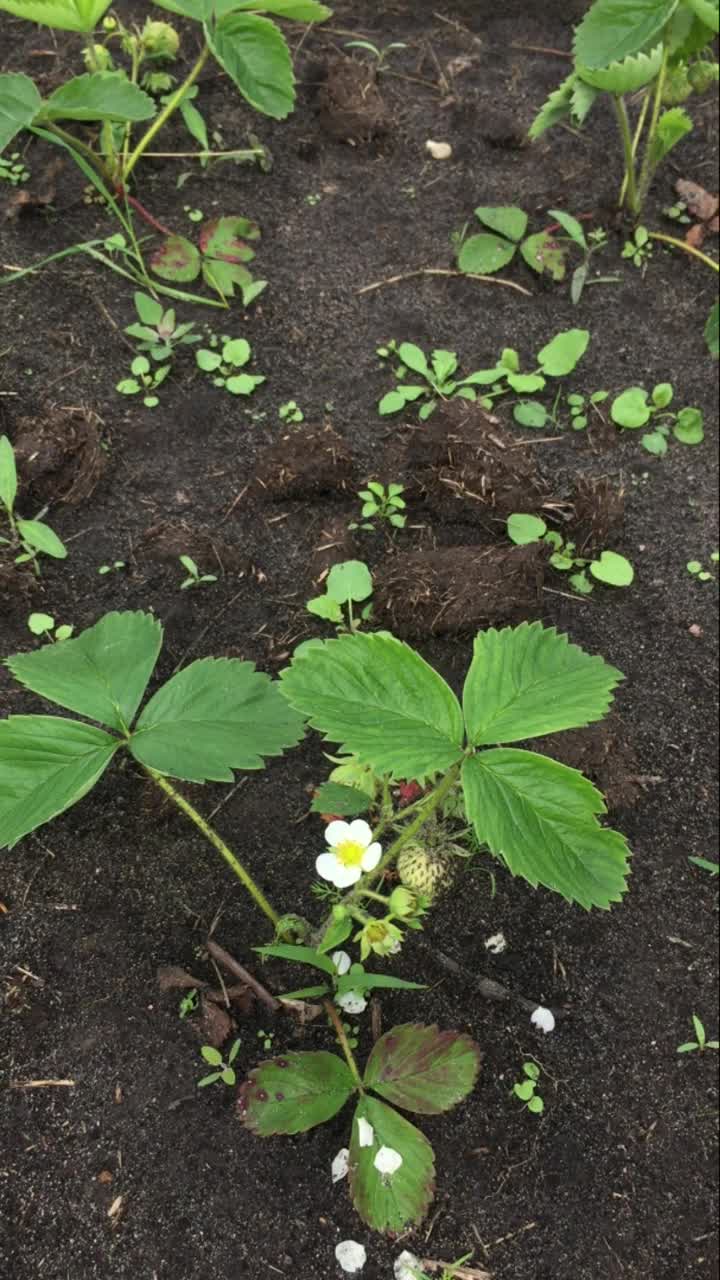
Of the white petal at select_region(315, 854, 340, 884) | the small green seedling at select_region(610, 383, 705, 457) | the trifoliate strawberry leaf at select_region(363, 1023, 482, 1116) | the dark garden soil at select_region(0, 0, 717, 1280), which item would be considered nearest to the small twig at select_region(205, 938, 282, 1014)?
the dark garden soil at select_region(0, 0, 717, 1280)

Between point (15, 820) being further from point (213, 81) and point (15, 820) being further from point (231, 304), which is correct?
point (213, 81)

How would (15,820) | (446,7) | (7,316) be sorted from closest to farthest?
(15,820) < (7,316) < (446,7)

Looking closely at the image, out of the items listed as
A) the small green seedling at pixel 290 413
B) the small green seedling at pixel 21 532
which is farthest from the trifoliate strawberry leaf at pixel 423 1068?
the small green seedling at pixel 290 413

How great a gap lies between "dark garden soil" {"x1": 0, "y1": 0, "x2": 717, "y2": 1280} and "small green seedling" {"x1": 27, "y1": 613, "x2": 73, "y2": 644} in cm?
3

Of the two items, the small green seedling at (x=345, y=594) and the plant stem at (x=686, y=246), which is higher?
the plant stem at (x=686, y=246)

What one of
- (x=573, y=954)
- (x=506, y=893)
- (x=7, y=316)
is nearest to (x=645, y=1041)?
(x=573, y=954)

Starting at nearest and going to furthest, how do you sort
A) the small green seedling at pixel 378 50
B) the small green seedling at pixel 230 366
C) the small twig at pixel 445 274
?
the small green seedling at pixel 230 366
the small twig at pixel 445 274
the small green seedling at pixel 378 50

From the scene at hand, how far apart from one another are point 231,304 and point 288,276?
16 cm

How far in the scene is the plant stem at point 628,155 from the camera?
1935mm

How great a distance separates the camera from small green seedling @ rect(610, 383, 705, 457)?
1.86 meters

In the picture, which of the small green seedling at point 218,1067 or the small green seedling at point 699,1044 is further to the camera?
the small green seedling at point 699,1044

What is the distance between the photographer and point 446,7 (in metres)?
2.52

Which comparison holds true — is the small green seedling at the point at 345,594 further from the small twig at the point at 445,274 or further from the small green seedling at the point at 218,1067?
the small twig at the point at 445,274

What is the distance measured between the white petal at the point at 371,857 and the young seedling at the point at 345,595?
49 cm
